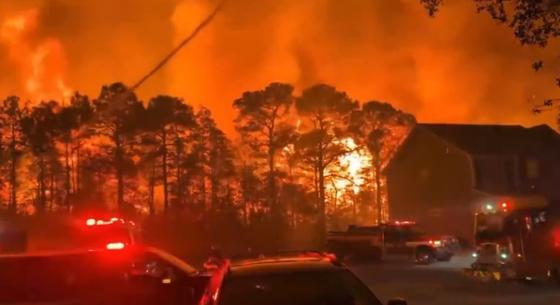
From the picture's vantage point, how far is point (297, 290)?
7.20m

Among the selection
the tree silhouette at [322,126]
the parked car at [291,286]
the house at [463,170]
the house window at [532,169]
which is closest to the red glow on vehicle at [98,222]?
the parked car at [291,286]

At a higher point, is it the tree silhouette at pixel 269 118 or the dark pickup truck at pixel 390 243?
the tree silhouette at pixel 269 118

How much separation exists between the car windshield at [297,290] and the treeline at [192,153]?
42.6 metres

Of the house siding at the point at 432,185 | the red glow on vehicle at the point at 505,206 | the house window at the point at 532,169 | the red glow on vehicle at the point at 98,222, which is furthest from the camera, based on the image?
the house window at the point at 532,169

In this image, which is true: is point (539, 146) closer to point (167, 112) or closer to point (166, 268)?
point (167, 112)

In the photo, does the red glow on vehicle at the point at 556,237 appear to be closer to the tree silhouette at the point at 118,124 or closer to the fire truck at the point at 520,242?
the fire truck at the point at 520,242

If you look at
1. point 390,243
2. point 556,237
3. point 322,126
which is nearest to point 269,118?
point 322,126

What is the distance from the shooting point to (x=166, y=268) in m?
13.0

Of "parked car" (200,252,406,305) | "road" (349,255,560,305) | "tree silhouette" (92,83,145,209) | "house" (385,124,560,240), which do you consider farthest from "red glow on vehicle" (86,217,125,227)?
"tree silhouette" (92,83,145,209)

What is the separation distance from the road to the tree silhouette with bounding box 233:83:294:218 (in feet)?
69.6

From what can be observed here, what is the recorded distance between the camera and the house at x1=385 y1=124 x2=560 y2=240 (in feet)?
159

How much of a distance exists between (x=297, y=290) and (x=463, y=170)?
4307 cm

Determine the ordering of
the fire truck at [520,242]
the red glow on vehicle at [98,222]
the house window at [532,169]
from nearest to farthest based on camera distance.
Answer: the red glow on vehicle at [98,222], the fire truck at [520,242], the house window at [532,169]

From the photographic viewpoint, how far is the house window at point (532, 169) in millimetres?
50406
